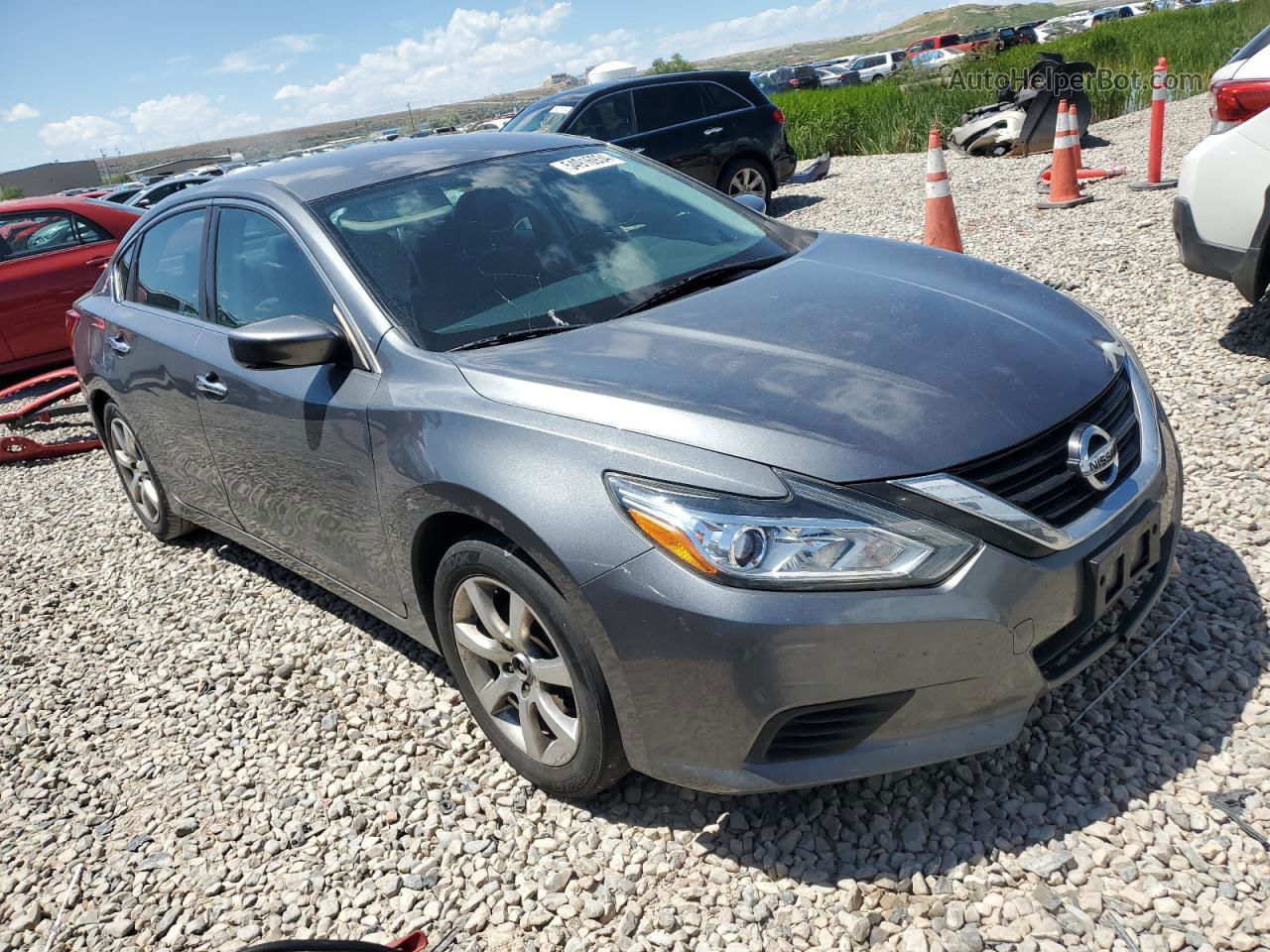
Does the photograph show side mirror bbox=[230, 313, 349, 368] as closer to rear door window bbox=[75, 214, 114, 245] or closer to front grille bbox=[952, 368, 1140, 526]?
front grille bbox=[952, 368, 1140, 526]

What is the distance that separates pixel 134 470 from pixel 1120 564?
15.0ft

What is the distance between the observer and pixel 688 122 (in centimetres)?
1110

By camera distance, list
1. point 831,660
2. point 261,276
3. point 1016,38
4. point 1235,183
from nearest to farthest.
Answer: point 831,660, point 261,276, point 1235,183, point 1016,38

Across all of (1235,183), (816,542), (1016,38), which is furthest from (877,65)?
(816,542)

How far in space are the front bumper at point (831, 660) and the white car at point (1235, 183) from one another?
2.87 meters

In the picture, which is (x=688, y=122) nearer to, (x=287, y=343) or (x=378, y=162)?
(x=378, y=162)

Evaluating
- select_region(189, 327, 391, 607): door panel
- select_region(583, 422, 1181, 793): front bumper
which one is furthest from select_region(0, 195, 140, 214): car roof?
select_region(583, 422, 1181, 793): front bumper

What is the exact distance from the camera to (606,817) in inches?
106

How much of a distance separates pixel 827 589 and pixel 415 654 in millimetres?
2021

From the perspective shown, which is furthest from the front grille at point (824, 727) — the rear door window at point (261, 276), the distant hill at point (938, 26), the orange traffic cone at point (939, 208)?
the distant hill at point (938, 26)

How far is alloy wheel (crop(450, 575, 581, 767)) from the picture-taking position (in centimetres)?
257

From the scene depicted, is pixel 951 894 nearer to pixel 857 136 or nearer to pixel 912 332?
pixel 912 332

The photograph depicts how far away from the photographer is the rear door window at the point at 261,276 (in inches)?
124

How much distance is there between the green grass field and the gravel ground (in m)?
13.5
